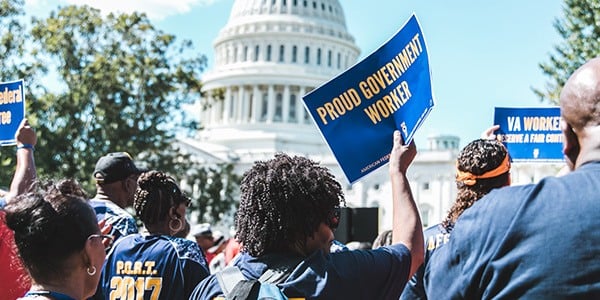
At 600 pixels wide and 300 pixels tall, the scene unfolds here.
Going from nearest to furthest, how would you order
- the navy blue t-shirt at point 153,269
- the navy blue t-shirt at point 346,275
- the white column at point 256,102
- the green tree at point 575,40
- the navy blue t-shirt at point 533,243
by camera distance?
1. the navy blue t-shirt at point 533,243
2. the navy blue t-shirt at point 346,275
3. the navy blue t-shirt at point 153,269
4. the green tree at point 575,40
5. the white column at point 256,102

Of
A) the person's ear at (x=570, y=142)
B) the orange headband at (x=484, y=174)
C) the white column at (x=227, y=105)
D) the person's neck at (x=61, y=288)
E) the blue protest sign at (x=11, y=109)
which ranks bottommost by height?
the person's neck at (x=61, y=288)

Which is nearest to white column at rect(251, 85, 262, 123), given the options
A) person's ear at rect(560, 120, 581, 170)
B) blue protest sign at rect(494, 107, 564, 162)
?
blue protest sign at rect(494, 107, 564, 162)

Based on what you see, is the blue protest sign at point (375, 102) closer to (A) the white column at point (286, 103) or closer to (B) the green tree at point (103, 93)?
(B) the green tree at point (103, 93)

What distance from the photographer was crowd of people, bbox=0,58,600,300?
7.77 feet

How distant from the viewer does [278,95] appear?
312ft

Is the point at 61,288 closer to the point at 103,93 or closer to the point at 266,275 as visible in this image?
the point at 266,275

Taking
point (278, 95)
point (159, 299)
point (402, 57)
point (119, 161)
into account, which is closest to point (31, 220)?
point (159, 299)

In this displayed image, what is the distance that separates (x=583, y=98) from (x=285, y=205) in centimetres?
107

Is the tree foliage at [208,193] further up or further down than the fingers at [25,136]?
further down

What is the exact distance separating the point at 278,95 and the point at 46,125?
212 ft

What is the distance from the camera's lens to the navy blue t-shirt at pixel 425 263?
151 inches

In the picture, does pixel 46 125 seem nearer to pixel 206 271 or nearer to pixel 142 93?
pixel 142 93

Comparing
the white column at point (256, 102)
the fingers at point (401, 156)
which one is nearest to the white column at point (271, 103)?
the white column at point (256, 102)

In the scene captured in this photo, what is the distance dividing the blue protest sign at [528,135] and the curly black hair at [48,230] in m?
5.09
